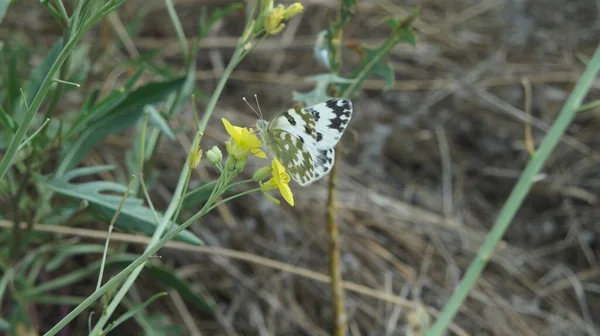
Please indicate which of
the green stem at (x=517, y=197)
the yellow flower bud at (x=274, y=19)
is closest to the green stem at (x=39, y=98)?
the yellow flower bud at (x=274, y=19)

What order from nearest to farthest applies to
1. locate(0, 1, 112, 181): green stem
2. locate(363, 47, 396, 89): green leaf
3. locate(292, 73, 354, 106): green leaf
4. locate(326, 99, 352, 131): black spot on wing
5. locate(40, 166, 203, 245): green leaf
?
1. locate(0, 1, 112, 181): green stem
2. locate(326, 99, 352, 131): black spot on wing
3. locate(40, 166, 203, 245): green leaf
4. locate(292, 73, 354, 106): green leaf
5. locate(363, 47, 396, 89): green leaf

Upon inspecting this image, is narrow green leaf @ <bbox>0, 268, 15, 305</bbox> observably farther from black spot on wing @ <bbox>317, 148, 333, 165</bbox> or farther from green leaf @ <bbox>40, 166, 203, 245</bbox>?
black spot on wing @ <bbox>317, 148, 333, 165</bbox>

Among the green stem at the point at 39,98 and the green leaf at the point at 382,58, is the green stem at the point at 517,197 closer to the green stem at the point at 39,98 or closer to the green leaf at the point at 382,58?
the green leaf at the point at 382,58

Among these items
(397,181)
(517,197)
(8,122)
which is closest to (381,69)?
(517,197)

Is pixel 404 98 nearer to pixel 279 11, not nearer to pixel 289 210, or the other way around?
pixel 289 210

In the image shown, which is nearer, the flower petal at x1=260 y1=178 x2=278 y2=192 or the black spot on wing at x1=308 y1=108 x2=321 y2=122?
the flower petal at x1=260 y1=178 x2=278 y2=192

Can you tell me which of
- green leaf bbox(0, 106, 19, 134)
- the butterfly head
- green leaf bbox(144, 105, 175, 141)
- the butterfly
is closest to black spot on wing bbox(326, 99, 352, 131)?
the butterfly

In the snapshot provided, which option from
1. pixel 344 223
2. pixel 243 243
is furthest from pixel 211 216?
pixel 344 223
